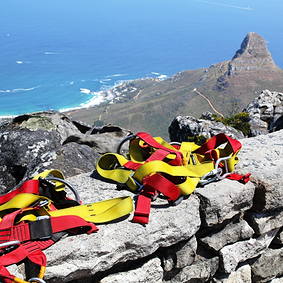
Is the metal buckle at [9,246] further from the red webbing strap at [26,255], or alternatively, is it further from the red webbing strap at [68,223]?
the red webbing strap at [68,223]

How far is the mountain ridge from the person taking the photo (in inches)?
2837

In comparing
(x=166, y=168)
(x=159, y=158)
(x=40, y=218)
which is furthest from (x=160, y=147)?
(x=40, y=218)

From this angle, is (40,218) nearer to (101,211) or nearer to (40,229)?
(40,229)

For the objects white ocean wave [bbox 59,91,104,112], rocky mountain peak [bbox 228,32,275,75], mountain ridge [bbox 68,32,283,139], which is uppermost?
rocky mountain peak [bbox 228,32,275,75]

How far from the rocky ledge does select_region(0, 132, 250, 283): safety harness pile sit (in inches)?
3.7

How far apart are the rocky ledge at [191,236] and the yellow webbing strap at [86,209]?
0.34 feet

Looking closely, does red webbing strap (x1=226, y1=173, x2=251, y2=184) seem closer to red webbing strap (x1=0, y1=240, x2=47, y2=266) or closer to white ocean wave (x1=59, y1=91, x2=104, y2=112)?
red webbing strap (x1=0, y1=240, x2=47, y2=266)

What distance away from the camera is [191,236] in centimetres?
278

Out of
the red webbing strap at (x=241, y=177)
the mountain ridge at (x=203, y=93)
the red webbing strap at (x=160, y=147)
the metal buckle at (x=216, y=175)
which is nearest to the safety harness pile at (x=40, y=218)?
the red webbing strap at (x=160, y=147)

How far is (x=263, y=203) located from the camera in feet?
10.5

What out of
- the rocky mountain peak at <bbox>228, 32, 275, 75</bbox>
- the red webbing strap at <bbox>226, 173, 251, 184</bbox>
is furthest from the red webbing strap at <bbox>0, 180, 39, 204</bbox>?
the rocky mountain peak at <bbox>228, 32, 275, 75</bbox>

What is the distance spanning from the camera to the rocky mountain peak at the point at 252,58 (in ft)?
318

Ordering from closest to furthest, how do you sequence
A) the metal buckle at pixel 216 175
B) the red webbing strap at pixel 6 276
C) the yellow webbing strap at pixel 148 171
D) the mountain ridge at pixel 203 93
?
the red webbing strap at pixel 6 276 < the yellow webbing strap at pixel 148 171 < the metal buckle at pixel 216 175 < the mountain ridge at pixel 203 93

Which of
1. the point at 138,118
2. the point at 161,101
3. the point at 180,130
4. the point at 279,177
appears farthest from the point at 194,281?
the point at 161,101
